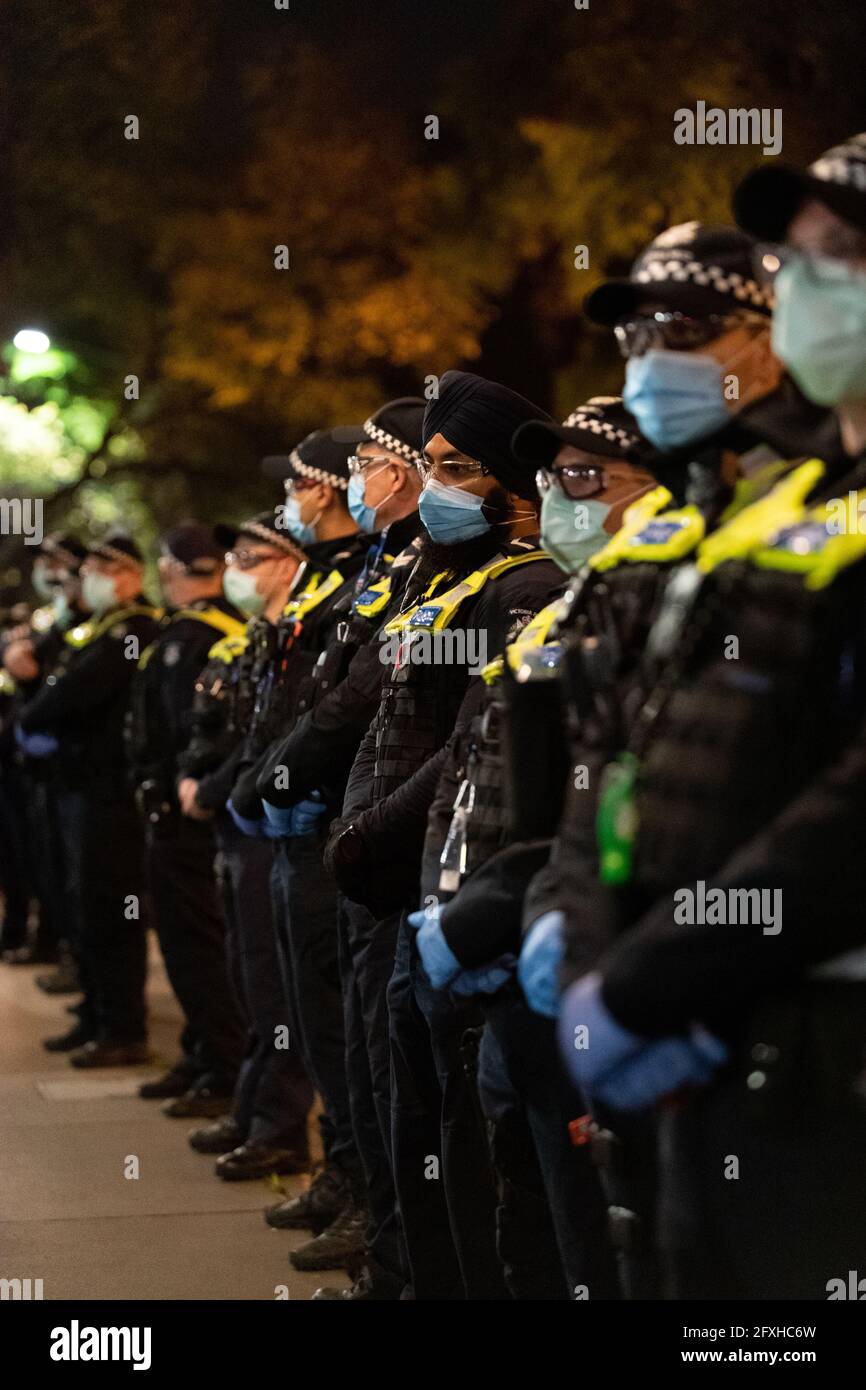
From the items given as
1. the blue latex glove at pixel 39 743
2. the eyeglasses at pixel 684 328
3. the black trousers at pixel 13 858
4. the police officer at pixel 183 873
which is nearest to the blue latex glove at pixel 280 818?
the police officer at pixel 183 873

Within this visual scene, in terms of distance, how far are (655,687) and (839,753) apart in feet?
1.37

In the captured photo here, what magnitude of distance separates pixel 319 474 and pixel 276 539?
3.29ft

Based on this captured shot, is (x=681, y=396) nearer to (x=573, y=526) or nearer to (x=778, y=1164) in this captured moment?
(x=573, y=526)

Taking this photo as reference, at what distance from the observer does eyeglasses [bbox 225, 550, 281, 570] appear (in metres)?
8.74

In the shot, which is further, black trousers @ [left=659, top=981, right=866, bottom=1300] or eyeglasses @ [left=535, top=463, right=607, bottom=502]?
eyeglasses @ [left=535, top=463, right=607, bottom=502]

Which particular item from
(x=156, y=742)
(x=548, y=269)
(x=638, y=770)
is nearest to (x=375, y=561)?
(x=156, y=742)

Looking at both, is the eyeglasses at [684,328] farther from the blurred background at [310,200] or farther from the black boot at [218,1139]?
the blurred background at [310,200]

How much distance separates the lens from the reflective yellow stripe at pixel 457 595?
5.36 meters

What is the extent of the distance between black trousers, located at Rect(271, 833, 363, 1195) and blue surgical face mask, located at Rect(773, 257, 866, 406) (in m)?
4.12

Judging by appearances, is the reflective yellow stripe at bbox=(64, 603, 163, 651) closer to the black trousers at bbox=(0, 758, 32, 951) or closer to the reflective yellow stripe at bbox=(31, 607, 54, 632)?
the reflective yellow stripe at bbox=(31, 607, 54, 632)

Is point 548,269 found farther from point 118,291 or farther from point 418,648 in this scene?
point 418,648

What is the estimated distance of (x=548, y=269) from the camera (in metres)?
15.6

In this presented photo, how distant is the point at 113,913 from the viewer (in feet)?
34.4

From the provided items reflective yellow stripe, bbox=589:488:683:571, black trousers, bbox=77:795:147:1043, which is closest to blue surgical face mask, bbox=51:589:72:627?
black trousers, bbox=77:795:147:1043
